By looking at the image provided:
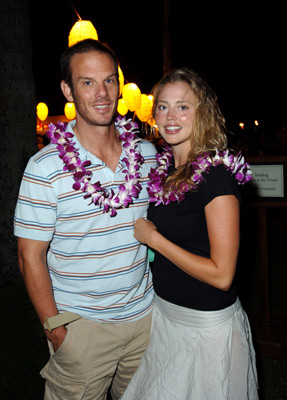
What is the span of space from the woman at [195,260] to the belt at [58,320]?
1.41ft

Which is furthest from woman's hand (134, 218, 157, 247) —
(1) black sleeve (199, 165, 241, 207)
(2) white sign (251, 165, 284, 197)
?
(2) white sign (251, 165, 284, 197)

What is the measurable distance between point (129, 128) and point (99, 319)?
3.39ft

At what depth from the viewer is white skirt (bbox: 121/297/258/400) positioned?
1657mm

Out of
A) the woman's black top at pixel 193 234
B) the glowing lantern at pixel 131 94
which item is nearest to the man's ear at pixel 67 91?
the woman's black top at pixel 193 234

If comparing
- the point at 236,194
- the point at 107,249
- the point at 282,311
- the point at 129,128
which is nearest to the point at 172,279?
the point at 107,249

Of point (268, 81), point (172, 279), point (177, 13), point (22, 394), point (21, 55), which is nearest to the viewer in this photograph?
point (172, 279)

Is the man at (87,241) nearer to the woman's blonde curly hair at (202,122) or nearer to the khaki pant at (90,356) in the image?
the khaki pant at (90,356)

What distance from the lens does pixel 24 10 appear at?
186 inches

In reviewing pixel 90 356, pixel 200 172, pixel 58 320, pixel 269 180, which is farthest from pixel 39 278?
pixel 269 180

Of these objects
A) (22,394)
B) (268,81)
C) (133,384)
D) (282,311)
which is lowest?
(22,394)

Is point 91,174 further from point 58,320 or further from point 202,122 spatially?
point 58,320

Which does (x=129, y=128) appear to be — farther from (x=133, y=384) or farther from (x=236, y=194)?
(x=133, y=384)

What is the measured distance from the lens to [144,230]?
5.79 feet

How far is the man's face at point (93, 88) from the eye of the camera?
73.3 inches
